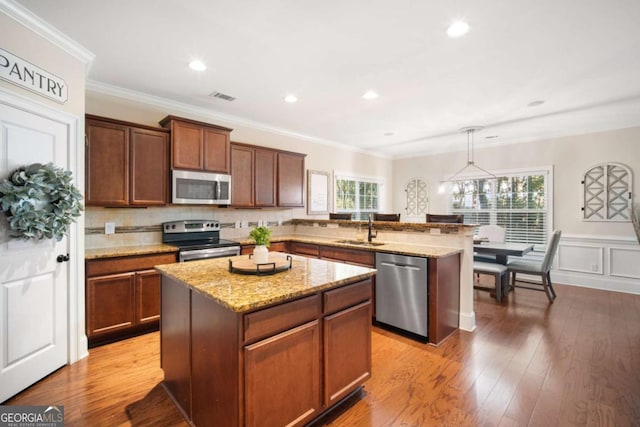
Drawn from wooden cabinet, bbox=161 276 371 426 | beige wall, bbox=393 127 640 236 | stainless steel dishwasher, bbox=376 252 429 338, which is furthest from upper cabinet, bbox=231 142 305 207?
beige wall, bbox=393 127 640 236

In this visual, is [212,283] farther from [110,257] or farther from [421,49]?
[421,49]

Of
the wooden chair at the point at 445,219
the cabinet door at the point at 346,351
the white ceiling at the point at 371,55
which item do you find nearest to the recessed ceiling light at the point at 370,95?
the white ceiling at the point at 371,55

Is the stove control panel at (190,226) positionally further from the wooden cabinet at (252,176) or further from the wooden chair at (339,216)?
the wooden chair at (339,216)

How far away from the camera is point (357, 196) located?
258 inches

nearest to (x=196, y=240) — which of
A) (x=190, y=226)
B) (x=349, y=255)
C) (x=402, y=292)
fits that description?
(x=190, y=226)

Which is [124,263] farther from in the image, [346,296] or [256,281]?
[346,296]

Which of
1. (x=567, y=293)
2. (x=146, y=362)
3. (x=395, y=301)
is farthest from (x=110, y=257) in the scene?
(x=567, y=293)

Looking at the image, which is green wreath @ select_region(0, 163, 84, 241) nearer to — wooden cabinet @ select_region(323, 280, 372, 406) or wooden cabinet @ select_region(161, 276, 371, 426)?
wooden cabinet @ select_region(161, 276, 371, 426)

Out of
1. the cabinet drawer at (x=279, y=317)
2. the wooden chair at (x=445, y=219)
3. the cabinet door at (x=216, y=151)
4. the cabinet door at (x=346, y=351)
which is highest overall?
the cabinet door at (x=216, y=151)

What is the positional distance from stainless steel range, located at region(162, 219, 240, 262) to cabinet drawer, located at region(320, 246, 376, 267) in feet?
3.70

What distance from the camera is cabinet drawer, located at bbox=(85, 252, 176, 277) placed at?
2667mm

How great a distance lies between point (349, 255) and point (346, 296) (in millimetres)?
1578

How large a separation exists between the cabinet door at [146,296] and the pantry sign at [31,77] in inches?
66.2

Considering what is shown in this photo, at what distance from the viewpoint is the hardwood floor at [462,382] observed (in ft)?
5.99
